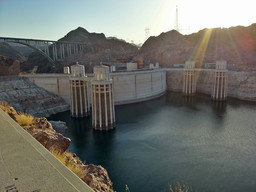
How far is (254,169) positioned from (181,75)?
3676cm

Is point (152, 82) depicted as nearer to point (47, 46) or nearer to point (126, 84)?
point (126, 84)

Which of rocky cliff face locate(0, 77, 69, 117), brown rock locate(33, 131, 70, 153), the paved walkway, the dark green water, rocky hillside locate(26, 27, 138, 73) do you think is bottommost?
the dark green water

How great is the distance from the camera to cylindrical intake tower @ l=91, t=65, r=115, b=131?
23641 mm

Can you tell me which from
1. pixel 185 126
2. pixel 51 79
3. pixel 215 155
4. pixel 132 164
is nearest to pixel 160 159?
pixel 132 164

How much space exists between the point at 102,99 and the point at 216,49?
52647 mm

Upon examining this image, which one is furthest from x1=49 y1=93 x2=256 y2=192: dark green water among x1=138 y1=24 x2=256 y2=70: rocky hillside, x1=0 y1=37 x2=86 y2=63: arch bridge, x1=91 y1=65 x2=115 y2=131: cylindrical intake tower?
x1=0 y1=37 x2=86 y2=63: arch bridge

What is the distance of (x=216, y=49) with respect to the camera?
63.8 m

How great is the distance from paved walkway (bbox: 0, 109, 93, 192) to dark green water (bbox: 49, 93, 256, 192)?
10802 millimetres

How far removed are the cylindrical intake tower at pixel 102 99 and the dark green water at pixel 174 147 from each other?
1.38 meters

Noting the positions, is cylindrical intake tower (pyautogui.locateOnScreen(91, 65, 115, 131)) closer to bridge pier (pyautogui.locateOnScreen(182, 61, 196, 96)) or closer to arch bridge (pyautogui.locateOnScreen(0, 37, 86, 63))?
bridge pier (pyautogui.locateOnScreen(182, 61, 196, 96))

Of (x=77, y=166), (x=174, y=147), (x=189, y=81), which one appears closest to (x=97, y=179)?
(x=77, y=166)

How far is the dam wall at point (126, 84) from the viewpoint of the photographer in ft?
117

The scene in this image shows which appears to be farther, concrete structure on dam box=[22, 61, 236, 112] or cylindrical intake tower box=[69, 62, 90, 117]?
concrete structure on dam box=[22, 61, 236, 112]

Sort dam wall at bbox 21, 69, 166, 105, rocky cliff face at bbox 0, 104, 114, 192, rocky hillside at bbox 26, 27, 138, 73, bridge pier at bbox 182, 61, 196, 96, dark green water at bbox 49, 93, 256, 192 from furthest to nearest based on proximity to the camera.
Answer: rocky hillside at bbox 26, 27, 138, 73 < bridge pier at bbox 182, 61, 196, 96 < dam wall at bbox 21, 69, 166, 105 < dark green water at bbox 49, 93, 256, 192 < rocky cliff face at bbox 0, 104, 114, 192
